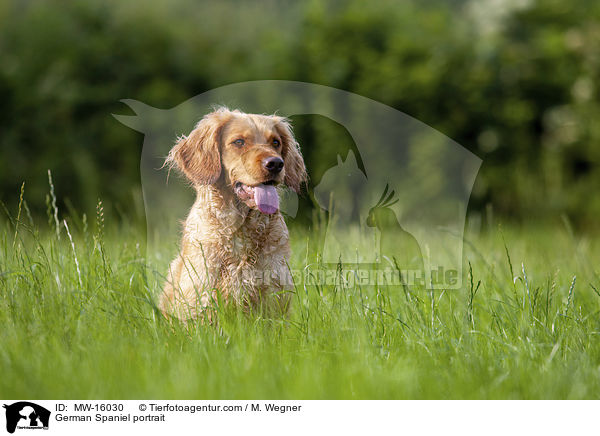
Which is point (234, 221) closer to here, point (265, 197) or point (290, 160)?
point (265, 197)

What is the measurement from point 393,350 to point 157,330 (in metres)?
1.06

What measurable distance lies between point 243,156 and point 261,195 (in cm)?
20

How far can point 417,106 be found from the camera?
7547 millimetres

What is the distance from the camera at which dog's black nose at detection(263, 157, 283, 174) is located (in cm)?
→ 265

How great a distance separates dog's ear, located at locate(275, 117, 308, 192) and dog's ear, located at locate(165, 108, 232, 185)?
0.28 metres

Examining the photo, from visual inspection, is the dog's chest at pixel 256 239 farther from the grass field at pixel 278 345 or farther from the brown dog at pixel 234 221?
the grass field at pixel 278 345

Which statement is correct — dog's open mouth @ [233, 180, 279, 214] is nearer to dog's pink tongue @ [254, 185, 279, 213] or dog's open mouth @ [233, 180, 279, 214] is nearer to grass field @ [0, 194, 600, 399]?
dog's pink tongue @ [254, 185, 279, 213]

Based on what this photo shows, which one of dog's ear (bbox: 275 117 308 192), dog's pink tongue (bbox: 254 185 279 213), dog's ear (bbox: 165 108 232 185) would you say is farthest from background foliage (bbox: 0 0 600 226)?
dog's pink tongue (bbox: 254 185 279 213)

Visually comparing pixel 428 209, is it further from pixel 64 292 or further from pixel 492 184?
pixel 64 292
